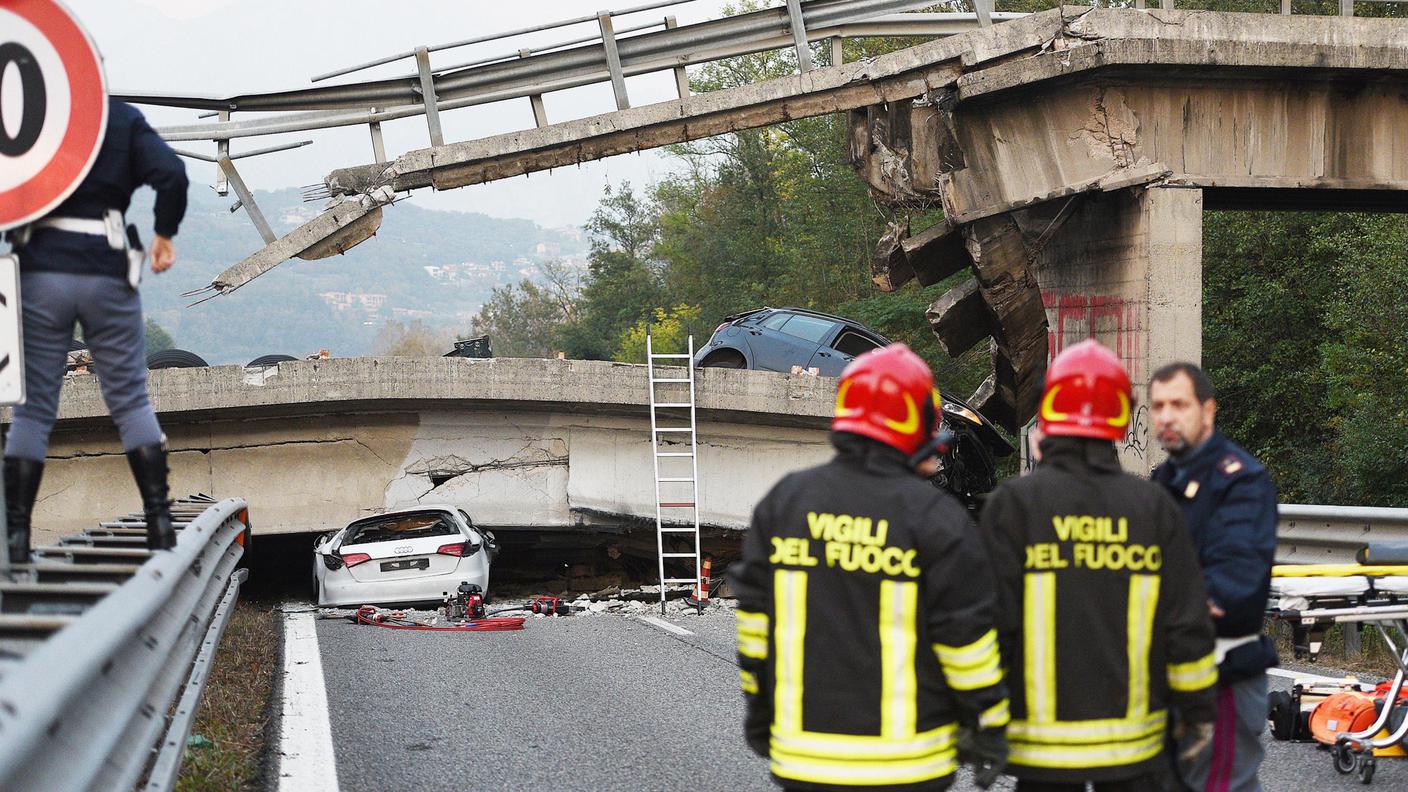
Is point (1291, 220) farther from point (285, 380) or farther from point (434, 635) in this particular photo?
Answer: point (434, 635)

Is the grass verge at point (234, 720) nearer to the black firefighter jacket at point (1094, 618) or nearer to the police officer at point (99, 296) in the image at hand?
the police officer at point (99, 296)

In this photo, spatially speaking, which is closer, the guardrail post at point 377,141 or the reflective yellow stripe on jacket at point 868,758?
the reflective yellow stripe on jacket at point 868,758

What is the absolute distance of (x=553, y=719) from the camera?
7.74m

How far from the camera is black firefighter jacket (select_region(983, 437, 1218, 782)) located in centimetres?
375

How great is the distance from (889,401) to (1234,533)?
4.07ft

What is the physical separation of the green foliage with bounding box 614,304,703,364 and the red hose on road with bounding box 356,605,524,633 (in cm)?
5883

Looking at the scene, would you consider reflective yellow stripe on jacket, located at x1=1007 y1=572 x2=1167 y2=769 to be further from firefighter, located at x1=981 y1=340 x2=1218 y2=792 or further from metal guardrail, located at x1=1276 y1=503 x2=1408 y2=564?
metal guardrail, located at x1=1276 y1=503 x2=1408 y2=564

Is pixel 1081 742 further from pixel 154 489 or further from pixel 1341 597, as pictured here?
pixel 154 489

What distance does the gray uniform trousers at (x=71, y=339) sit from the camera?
207 inches

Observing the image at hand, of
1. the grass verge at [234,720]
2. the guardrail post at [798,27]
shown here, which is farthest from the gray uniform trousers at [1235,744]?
the guardrail post at [798,27]

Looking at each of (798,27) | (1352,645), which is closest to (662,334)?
(798,27)

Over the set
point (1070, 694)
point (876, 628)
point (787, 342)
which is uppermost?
point (876, 628)

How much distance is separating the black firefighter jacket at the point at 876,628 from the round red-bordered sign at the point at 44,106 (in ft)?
9.82

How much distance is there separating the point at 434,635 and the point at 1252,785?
357 inches
